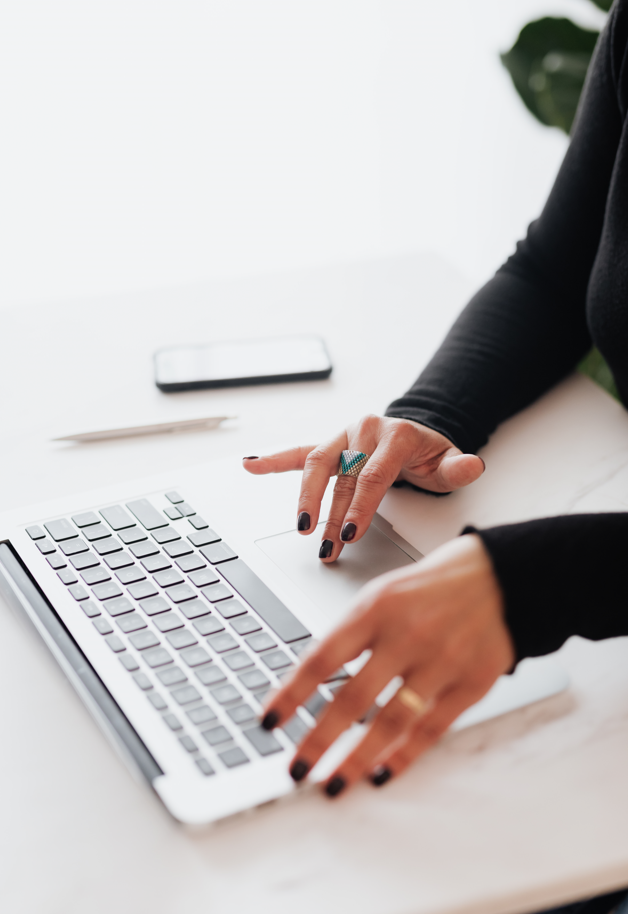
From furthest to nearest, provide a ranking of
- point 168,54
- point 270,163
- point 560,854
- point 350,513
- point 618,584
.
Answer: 1. point 270,163
2. point 168,54
3. point 350,513
4. point 618,584
5. point 560,854

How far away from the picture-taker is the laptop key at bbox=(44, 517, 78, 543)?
0.56 m

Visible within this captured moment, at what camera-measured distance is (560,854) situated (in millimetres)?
374

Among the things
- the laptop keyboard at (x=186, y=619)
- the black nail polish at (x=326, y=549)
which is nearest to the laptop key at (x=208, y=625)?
the laptop keyboard at (x=186, y=619)

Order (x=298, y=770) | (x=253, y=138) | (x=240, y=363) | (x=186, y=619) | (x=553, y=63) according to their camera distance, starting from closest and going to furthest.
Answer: (x=298, y=770)
(x=186, y=619)
(x=240, y=363)
(x=553, y=63)
(x=253, y=138)

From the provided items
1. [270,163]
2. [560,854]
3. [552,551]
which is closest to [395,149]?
[270,163]

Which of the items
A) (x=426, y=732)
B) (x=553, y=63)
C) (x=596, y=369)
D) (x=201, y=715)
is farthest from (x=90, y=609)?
(x=553, y=63)

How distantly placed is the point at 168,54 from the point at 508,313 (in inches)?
67.0

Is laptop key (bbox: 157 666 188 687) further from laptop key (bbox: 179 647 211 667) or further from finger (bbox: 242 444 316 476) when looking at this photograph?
finger (bbox: 242 444 316 476)

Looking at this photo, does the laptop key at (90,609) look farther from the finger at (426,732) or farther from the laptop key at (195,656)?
the finger at (426,732)

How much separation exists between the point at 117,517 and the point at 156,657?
0.15 m

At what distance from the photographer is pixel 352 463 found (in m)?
0.63

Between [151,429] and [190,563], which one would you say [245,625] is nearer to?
[190,563]

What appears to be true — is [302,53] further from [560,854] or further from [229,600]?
[560,854]

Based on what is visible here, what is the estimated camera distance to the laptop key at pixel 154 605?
49cm
